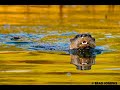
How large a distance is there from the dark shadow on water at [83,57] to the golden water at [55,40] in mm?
35

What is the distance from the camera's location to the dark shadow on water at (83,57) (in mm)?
3393

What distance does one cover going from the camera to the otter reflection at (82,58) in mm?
3393

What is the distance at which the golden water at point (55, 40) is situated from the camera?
11.1 feet

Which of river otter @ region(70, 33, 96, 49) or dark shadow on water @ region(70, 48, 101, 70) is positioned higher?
river otter @ region(70, 33, 96, 49)

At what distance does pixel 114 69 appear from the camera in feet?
11.1

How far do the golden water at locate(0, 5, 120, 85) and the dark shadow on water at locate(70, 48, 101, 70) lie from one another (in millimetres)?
35

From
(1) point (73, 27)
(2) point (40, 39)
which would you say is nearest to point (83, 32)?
(1) point (73, 27)

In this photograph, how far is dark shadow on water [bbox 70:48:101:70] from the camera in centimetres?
339

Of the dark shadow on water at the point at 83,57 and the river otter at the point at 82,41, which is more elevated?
the river otter at the point at 82,41
